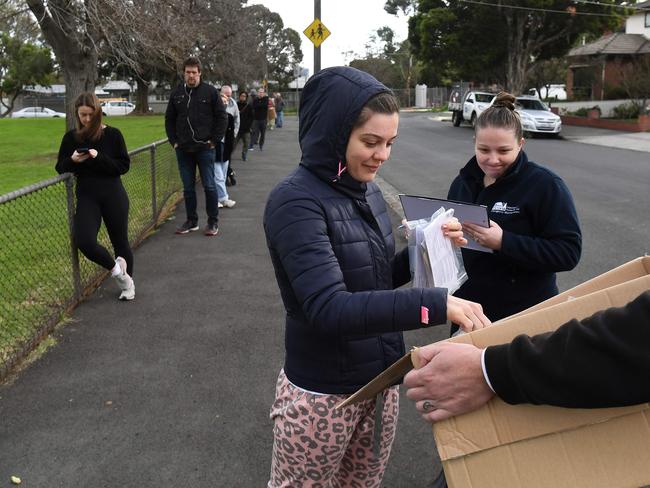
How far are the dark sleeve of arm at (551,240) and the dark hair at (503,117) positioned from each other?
29 centimetres

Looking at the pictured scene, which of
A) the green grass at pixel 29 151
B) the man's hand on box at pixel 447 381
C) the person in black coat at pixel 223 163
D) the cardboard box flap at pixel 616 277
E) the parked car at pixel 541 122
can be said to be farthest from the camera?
the parked car at pixel 541 122

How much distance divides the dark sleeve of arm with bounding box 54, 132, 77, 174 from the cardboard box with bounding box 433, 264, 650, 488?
4.49 metres

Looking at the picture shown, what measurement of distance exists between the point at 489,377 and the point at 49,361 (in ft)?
12.0

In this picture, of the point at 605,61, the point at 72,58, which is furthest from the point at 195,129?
the point at 605,61

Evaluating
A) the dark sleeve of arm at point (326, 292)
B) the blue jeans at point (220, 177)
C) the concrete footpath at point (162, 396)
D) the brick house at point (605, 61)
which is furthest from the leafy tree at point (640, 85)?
the dark sleeve of arm at point (326, 292)

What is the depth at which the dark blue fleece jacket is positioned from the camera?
8.80ft

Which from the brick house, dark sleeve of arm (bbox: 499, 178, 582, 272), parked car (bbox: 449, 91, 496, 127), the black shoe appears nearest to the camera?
dark sleeve of arm (bbox: 499, 178, 582, 272)

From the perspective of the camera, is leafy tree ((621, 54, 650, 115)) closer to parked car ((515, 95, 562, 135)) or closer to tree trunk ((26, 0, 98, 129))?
parked car ((515, 95, 562, 135))

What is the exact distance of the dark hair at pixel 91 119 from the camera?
17.2 ft

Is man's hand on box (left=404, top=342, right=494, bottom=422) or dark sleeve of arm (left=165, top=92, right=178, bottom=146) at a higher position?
dark sleeve of arm (left=165, top=92, right=178, bottom=146)

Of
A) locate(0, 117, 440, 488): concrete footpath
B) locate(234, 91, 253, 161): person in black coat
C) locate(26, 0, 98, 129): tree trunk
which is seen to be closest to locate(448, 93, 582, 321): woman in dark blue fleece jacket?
locate(0, 117, 440, 488): concrete footpath

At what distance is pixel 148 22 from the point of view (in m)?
11.3

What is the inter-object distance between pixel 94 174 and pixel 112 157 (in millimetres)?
208

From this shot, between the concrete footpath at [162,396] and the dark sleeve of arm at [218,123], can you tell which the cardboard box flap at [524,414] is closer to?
the concrete footpath at [162,396]
